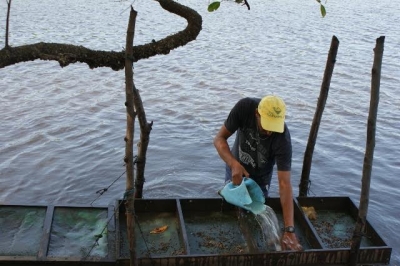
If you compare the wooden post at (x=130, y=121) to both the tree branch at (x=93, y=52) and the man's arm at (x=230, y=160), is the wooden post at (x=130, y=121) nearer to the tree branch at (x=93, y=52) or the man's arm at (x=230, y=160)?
the tree branch at (x=93, y=52)

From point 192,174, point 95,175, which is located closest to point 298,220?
point 192,174

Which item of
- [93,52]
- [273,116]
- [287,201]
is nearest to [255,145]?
[273,116]

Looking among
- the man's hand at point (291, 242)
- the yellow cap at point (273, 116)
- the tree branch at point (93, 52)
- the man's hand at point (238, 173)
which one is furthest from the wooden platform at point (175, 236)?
the tree branch at point (93, 52)

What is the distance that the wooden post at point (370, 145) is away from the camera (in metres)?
4.36

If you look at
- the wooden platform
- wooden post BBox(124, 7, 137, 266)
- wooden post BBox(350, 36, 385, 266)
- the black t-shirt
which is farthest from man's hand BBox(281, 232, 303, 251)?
wooden post BBox(124, 7, 137, 266)

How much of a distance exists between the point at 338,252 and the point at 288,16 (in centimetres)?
2037

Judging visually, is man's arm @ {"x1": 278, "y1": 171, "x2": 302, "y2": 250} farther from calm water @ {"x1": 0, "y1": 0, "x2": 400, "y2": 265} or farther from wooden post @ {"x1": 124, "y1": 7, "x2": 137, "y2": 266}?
calm water @ {"x1": 0, "y1": 0, "x2": 400, "y2": 265}

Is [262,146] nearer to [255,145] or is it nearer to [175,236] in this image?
[255,145]

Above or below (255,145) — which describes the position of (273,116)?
above

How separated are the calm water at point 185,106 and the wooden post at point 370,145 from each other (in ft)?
7.62

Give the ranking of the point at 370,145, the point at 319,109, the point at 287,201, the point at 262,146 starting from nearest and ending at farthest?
the point at 370,145 → the point at 287,201 → the point at 262,146 → the point at 319,109

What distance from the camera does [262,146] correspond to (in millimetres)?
4914

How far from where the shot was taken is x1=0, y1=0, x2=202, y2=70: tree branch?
11.2ft

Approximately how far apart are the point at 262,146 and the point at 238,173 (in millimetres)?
391
